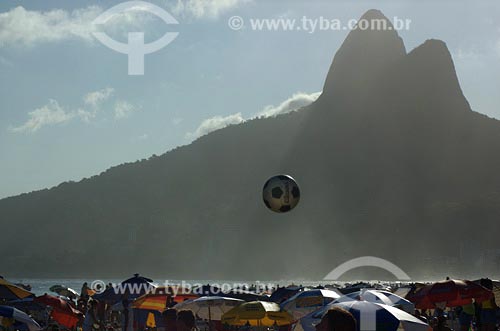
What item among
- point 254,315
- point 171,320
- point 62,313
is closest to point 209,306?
point 254,315

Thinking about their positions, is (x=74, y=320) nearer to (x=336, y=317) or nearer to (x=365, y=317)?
(x=365, y=317)

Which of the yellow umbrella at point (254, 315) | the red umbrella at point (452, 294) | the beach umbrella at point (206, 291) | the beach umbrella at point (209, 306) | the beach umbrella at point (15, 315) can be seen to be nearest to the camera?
the beach umbrella at point (15, 315)

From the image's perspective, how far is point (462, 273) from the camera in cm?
18500

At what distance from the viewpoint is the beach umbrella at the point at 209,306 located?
54.2 ft

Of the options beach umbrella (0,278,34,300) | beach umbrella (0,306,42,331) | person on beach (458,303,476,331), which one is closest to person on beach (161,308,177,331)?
beach umbrella (0,306,42,331)

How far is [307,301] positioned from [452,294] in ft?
11.4

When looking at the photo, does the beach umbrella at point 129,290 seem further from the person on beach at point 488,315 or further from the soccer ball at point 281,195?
the person on beach at point 488,315

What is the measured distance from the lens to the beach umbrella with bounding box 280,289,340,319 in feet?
57.5

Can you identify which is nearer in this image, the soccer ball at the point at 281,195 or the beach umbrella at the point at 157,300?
the soccer ball at the point at 281,195

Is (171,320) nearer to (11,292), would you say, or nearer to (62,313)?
(62,313)

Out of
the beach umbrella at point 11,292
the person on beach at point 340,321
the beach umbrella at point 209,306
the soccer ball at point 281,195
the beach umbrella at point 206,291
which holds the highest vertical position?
the soccer ball at point 281,195

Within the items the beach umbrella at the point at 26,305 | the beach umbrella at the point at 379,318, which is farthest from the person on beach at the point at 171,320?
the beach umbrella at the point at 26,305

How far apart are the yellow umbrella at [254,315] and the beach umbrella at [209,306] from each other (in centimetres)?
160

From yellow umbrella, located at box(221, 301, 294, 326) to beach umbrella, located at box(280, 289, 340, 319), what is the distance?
242 centimetres
